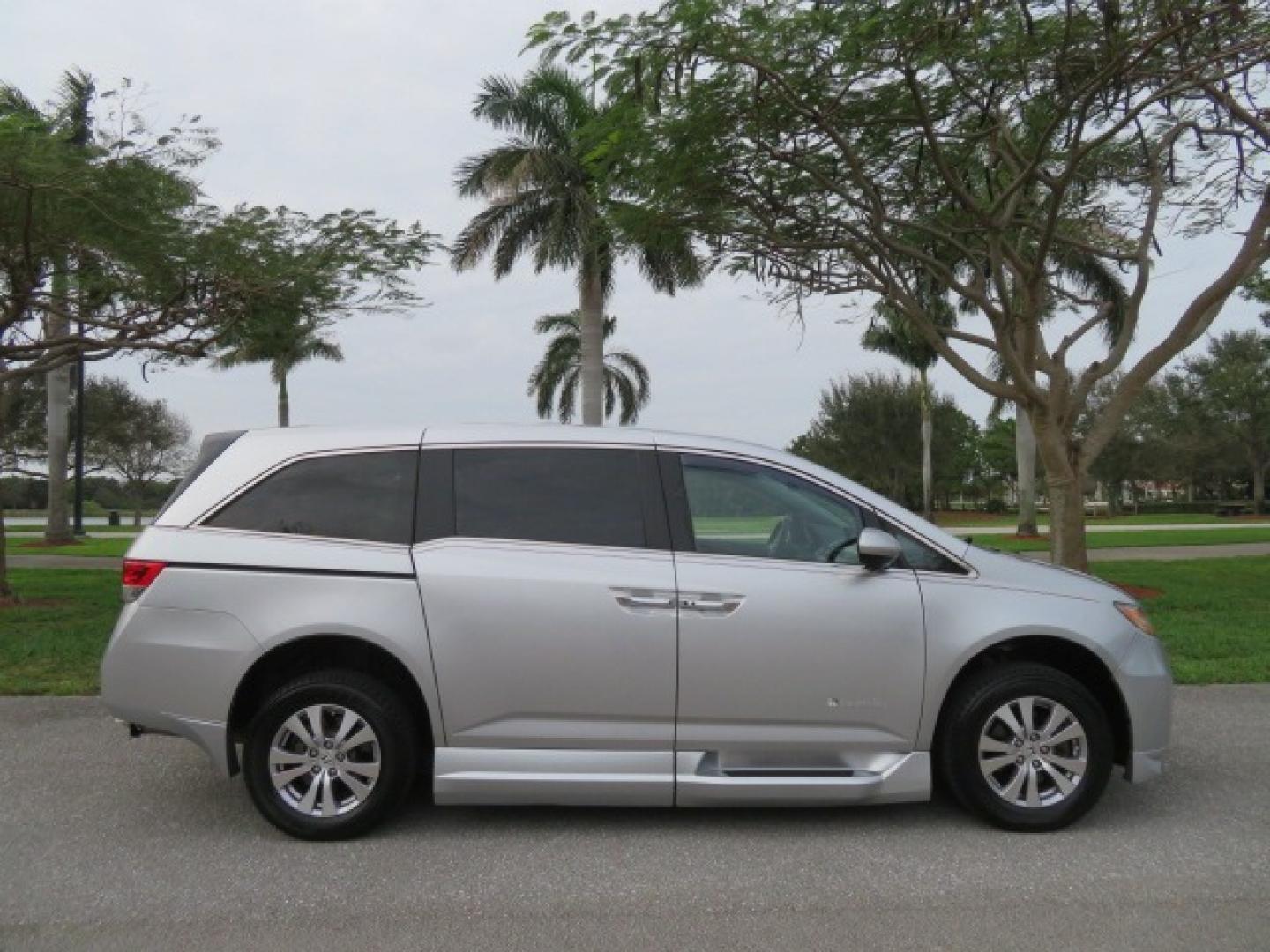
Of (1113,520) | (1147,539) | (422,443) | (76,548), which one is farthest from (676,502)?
(1113,520)

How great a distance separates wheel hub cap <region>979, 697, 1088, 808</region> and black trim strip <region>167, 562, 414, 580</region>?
9.06 feet

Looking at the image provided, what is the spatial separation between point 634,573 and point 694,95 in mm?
7358

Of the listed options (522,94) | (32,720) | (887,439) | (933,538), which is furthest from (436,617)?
(887,439)

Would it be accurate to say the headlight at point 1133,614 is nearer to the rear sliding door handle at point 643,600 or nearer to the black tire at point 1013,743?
the black tire at point 1013,743

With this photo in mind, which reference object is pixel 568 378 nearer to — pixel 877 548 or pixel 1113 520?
pixel 1113 520

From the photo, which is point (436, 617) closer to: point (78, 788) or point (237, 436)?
point (237, 436)

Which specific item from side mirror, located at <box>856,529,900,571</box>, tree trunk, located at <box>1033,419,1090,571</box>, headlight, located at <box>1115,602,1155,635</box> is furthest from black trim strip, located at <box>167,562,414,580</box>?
tree trunk, located at <box>1033,419,1090,571</box>

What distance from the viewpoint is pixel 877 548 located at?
15.3ft

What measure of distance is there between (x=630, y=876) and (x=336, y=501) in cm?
215

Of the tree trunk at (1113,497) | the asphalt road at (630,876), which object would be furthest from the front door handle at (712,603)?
the tree trunk at (1113,497)

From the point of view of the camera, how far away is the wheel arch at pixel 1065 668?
4.84 m

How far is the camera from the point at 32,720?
22.7 ft

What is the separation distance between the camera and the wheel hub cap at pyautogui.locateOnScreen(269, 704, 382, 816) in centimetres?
468

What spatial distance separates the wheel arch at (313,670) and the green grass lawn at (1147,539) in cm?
2004
